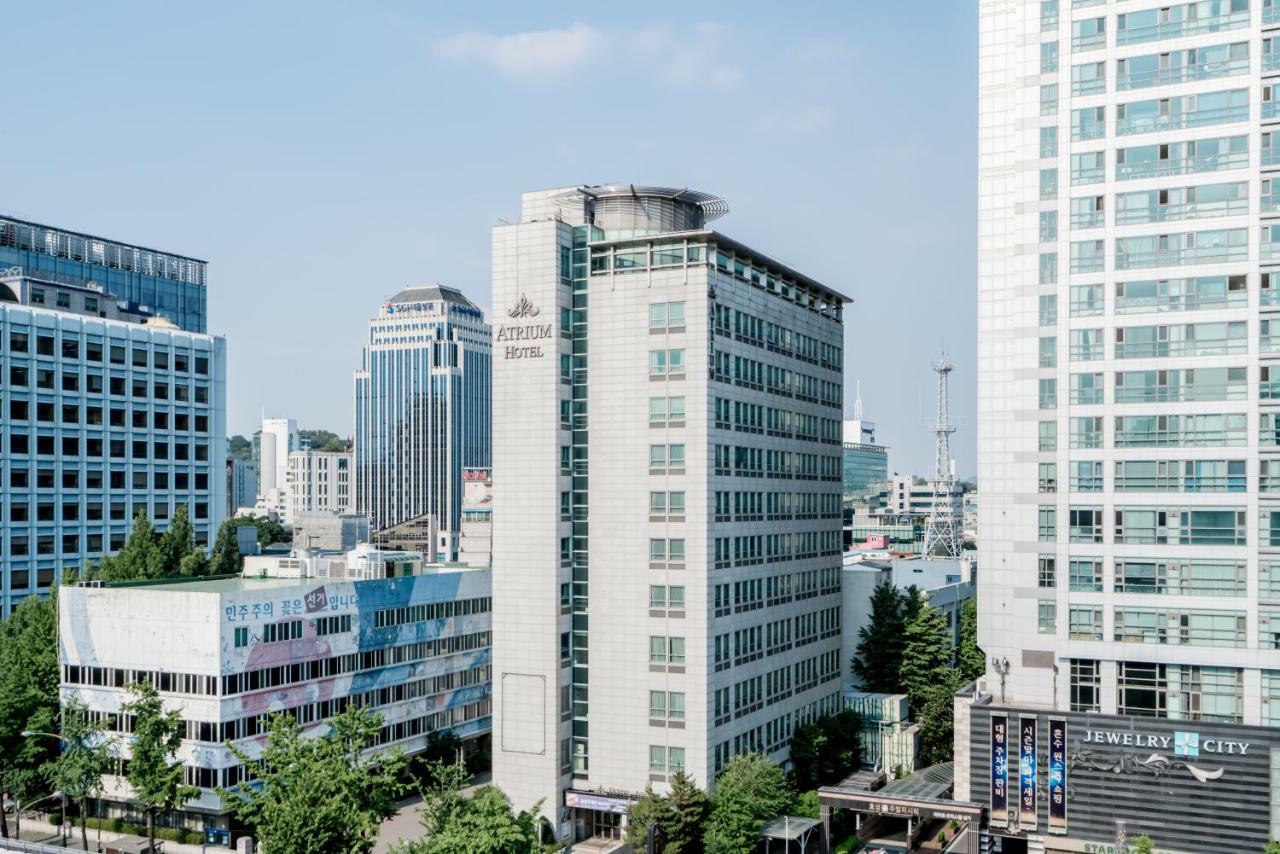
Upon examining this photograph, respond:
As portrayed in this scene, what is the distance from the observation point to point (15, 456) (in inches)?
4414

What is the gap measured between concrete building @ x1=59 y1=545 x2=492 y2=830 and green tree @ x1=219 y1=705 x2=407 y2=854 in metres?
10.2

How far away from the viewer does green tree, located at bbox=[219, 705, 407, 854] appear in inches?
2192

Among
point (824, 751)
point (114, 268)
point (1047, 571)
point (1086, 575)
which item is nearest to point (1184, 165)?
point (1086, 575)

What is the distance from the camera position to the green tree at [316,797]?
5569 centimetres

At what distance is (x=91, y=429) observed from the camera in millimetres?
118750

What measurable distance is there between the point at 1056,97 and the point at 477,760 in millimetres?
63535

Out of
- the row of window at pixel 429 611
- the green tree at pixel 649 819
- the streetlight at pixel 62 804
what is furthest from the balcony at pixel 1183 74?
the streetlight at pixel 62 804

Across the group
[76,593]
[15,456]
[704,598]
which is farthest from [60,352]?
[704,598]

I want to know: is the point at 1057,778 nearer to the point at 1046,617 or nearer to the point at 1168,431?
the point at 1046,617

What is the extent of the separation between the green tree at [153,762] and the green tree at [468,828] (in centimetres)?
1485

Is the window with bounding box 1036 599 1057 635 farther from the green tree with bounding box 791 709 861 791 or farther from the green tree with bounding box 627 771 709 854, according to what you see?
the green tree with bounding box 791 709 861 791

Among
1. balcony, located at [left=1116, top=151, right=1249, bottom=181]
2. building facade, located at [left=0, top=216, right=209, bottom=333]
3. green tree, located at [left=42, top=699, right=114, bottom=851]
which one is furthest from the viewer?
building facade, located at [left=0, top=216, right=209, bottom=333]

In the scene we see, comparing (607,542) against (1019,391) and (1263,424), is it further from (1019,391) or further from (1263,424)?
(1263,424)

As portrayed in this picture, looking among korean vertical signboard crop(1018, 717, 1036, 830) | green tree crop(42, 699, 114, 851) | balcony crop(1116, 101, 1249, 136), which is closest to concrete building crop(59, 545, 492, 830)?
green tree crop(42, 699, 114, 851)
